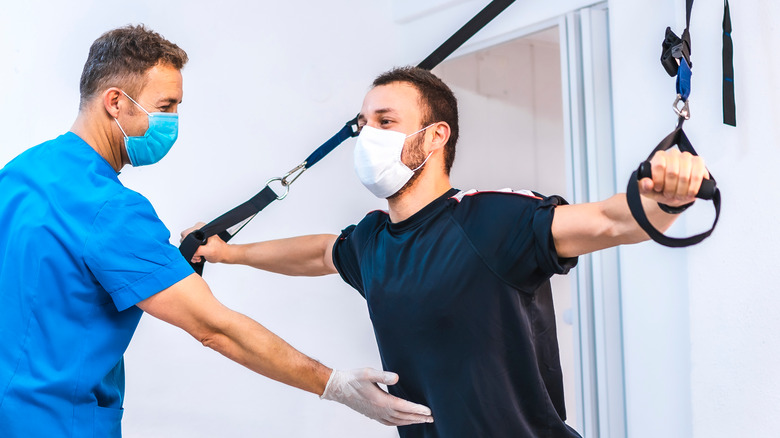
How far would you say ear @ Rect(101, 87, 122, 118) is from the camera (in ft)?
4.72

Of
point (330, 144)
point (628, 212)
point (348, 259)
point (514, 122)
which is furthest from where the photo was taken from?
point (514, 122)

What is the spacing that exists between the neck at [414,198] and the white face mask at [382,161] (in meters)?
0.03

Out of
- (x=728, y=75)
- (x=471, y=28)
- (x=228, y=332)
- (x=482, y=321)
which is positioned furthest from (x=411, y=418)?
(x=471, y=28)

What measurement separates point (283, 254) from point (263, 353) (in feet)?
1.67

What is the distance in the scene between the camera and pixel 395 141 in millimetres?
1631

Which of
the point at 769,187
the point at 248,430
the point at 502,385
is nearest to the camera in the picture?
the point at 502,385

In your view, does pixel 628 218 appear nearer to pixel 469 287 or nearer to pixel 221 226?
pixel 469 287

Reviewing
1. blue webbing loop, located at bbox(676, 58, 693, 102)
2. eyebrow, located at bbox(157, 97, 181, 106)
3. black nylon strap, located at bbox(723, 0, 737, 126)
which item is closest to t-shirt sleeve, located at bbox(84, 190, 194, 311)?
eyebrow, located at bbox(157, 97, 181, 106)

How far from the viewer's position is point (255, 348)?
1.44m

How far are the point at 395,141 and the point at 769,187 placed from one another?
2.82 ft

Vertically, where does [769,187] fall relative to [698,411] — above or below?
above

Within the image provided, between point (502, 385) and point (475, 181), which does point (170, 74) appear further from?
point (475, 181)

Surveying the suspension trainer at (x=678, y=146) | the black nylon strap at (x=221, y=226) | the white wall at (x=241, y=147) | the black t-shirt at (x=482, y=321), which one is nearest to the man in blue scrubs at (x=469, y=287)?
the black t-shirt at (x=482, y=321)

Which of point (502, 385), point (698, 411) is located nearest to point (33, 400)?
point (502, 385)
